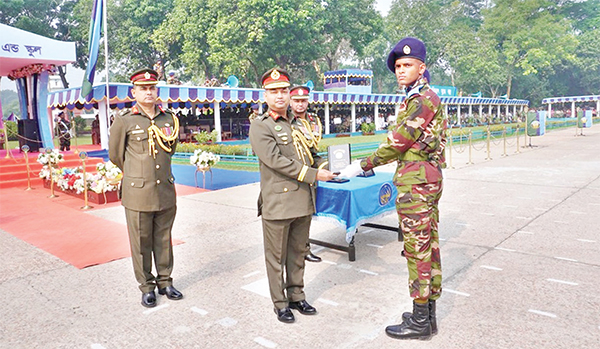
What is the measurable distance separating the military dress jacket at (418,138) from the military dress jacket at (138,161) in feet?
6.30

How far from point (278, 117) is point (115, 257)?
9.95 ft

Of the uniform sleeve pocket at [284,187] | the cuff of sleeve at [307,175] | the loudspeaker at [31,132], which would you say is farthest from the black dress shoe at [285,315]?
the loudspeaker at [31,132]

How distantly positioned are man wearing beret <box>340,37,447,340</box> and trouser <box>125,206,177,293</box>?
201 cm

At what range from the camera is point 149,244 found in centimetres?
393

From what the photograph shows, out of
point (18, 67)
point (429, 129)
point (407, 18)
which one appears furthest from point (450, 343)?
point (407, 18)

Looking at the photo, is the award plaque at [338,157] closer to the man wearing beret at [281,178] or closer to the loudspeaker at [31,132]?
the man wearing beret at [281,178]

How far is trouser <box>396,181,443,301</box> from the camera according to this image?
3.02 metres

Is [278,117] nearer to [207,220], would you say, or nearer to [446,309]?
[446,309]

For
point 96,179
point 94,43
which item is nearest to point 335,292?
point 96,179

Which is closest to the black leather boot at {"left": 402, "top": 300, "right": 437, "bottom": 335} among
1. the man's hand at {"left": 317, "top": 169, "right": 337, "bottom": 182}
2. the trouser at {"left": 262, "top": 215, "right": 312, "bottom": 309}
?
the trouser at {"left": 262, "top": 215, "right": 312, "bottom": 309}

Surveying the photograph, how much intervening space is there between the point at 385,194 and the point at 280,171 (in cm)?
221

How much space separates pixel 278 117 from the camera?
3.38 m

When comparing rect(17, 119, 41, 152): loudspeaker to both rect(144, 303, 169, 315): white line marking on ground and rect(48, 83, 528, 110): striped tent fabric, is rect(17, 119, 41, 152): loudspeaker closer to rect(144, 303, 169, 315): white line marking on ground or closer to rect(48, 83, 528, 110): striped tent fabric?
rect(48, 83, 528, 110): striped tent fabric

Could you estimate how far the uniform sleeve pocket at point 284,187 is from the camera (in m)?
3.35
